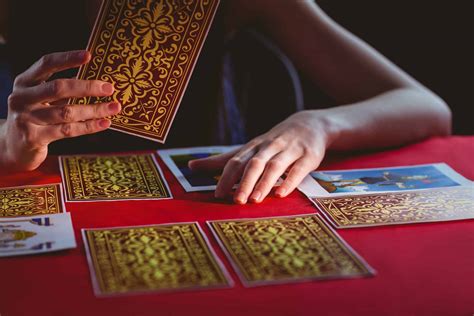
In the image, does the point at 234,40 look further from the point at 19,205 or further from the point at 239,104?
the point at 19,205

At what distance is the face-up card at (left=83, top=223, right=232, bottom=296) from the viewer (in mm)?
944

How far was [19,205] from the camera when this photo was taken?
1.23 m

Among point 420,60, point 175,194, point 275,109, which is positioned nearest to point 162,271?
point 175,194

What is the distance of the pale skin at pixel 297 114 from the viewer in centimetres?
126

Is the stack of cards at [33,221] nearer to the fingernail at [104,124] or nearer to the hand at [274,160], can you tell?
the fingernail at [104,124]

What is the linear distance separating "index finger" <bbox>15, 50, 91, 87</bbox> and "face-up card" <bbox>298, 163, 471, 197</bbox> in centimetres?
51

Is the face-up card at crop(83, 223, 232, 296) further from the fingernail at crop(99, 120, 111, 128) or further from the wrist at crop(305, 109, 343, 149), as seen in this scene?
the wrist at crop(305, 109, 343, 149)

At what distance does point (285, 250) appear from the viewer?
1.07 metres

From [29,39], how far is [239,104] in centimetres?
81

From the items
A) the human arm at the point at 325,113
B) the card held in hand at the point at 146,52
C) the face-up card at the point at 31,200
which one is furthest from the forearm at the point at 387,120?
the face-up card at the point at 31,200

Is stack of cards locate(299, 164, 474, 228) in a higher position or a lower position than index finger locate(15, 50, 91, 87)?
lower

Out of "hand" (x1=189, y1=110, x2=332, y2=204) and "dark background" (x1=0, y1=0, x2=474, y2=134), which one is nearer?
"hand" (x1=189, y1=110, x2=332, y2=204)

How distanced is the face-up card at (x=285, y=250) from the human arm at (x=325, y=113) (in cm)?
12

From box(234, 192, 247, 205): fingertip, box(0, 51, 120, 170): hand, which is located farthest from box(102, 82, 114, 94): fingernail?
box(234, 192, 247, 205): fingertip
